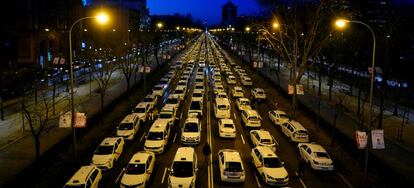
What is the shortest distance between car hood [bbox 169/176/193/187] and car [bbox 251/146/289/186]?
13.0 feet

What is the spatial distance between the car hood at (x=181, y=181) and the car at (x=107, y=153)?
4.66m

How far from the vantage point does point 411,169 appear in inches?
930

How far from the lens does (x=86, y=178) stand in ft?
62.6

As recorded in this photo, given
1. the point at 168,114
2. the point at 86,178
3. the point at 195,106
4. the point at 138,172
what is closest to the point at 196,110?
the point at 195,106

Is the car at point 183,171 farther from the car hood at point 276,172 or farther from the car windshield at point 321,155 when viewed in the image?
the car windshield at point 321,155

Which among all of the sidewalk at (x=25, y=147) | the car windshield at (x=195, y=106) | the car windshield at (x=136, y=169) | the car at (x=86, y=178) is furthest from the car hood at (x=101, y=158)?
the car windshield at (x=195, y=106)

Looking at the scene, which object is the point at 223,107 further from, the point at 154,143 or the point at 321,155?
the point at 321,155

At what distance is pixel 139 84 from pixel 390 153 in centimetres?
3404

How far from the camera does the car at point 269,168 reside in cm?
2103

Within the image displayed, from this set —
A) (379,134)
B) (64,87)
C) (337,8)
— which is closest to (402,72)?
(337,8)

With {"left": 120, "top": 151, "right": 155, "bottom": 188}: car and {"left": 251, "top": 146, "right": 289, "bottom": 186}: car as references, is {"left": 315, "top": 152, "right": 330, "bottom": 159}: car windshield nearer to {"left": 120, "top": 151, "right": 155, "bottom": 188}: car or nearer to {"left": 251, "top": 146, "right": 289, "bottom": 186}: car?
{"left": 251, "top": 146, "right": 289, "bottom": 186}: car

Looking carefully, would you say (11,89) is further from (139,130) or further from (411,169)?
(411,169)

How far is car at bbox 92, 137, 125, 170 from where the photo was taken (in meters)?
23.0

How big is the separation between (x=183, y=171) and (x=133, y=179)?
244cm
